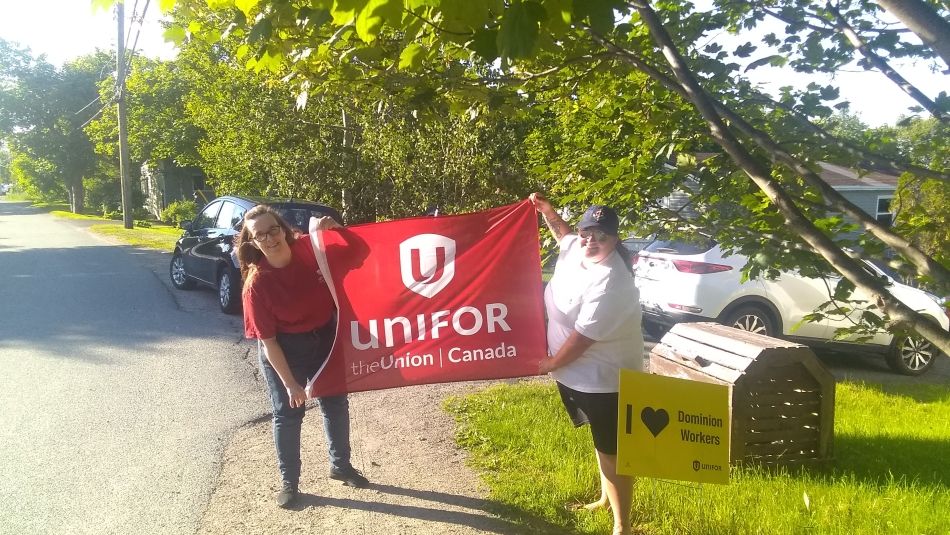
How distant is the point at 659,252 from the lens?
881 cm

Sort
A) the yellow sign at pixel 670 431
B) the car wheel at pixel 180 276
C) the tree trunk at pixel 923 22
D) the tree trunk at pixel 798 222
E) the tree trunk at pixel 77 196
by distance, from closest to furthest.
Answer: the tree trunk at pixel 923 22 < the tree trunk at pixel 798 222 < the yellow sign at pixel 670 431 < the car wheel at pixel 180 276 < the tree trunk at pixel 77 196

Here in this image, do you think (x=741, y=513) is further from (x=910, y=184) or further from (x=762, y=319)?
(x=762, y=319)

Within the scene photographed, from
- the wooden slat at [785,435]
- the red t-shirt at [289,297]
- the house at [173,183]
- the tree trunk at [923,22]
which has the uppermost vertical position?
the house at [173,183]

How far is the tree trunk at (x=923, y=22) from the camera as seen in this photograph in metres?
1.92

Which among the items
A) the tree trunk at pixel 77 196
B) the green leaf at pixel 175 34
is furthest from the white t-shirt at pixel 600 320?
the tree trunk at pixel 77 196

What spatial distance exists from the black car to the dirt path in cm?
410

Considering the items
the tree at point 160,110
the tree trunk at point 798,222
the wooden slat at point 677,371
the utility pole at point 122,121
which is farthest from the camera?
the tree at point 160,110

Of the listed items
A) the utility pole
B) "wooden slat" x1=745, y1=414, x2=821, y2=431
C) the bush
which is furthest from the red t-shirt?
the bush

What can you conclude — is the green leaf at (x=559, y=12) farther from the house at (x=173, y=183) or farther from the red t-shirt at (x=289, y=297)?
the house at (x=173, y=183)

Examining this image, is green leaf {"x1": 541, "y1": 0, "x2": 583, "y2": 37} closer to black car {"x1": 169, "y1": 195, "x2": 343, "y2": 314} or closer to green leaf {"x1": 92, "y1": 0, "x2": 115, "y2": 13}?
green leaf {"x1": 92, "y1": 0, "x2": 115, "y2": 13}

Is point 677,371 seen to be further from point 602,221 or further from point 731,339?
point 602,221

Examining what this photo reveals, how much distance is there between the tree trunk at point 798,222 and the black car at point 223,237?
645 centimetres

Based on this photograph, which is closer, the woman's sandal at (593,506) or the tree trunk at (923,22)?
the tree trunk at (923,22)

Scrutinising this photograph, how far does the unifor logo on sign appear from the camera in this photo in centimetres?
426
